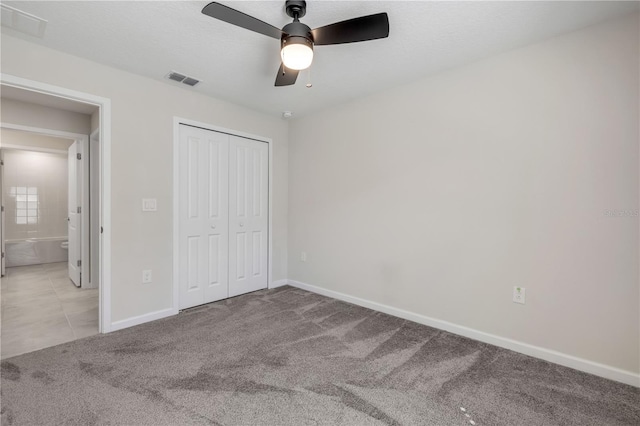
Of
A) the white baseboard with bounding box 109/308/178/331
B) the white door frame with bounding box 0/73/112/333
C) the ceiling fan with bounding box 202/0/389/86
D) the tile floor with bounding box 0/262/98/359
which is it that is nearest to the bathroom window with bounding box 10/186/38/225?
the tile floor with bounding box 0/262/98/359

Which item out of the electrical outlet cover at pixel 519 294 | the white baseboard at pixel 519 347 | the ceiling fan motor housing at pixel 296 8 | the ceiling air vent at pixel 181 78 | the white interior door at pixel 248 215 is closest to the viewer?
the ceiling fan motor housing at pixel 296 8

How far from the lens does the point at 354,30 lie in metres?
1.76

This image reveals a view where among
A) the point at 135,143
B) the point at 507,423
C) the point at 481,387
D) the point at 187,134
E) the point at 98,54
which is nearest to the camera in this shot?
the point at 507,423

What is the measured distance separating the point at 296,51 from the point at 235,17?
37cm

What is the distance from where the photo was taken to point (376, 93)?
324cm

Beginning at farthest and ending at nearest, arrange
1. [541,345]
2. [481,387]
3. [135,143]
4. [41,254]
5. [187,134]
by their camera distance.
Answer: [41,254] < [187,134] < [135,143] < [541,345] < [481,387]

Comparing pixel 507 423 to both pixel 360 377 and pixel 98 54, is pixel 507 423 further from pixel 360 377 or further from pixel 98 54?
pixel 98 54

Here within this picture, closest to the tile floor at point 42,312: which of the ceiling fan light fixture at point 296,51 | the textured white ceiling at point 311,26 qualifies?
the textured white ceiling at point 311,26

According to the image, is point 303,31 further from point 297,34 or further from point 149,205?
point 149,205

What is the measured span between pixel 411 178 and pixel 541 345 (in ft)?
5.64

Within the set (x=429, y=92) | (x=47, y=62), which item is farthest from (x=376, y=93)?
(x=47, y=62)

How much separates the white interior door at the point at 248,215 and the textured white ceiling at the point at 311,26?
0.97 m

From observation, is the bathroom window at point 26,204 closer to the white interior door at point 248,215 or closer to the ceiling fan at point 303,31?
the white interior door at point 248,215

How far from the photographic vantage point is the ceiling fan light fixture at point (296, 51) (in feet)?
5.71
